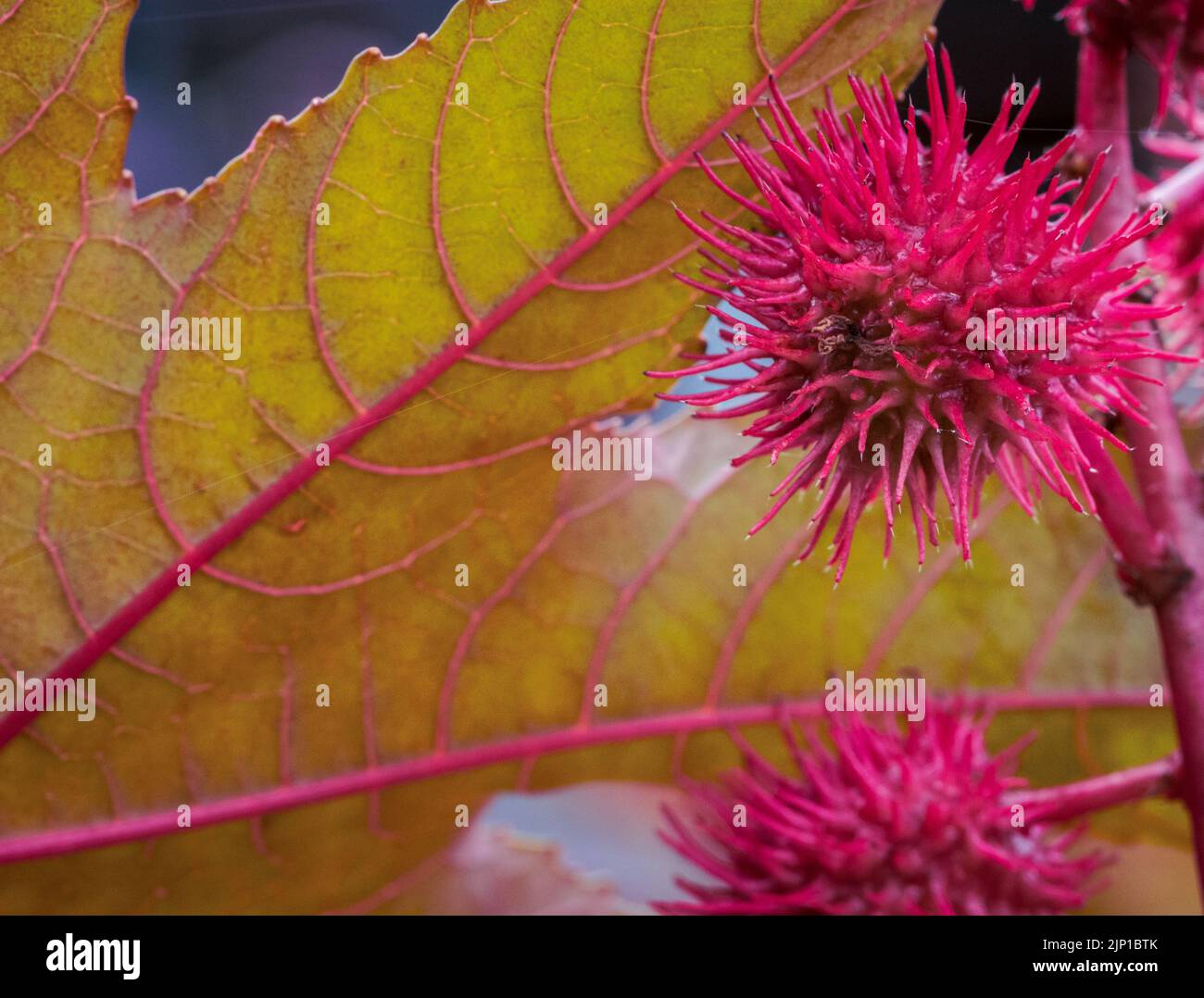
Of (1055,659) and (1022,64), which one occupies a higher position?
(1022,64)

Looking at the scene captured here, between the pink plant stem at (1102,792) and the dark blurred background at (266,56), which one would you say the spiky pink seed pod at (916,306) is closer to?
the dark blurred background at (266,56)

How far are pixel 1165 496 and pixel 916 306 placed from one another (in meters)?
0.33

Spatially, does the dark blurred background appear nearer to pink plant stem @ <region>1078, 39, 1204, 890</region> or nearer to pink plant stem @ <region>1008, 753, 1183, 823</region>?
pink plant stem @ <region>1078, 39, 1204, 890</region>

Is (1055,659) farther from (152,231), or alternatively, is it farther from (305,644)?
(152,231)

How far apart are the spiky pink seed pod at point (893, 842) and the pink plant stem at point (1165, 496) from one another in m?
0.13

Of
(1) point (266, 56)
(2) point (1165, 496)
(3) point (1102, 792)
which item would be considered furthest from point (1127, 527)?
(1) point (266, 56)

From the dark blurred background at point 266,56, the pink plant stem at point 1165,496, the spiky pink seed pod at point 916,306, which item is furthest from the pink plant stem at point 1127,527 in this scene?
the dark blurred background at point 266,56

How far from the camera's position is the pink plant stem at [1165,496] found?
81cm

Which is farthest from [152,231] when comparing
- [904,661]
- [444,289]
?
[904,661]

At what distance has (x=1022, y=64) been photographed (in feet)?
2.72

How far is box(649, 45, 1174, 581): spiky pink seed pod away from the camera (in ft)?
2.16

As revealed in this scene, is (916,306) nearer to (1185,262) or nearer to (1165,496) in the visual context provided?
(1165,496)

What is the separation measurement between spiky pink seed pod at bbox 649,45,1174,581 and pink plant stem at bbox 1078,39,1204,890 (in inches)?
4.8
